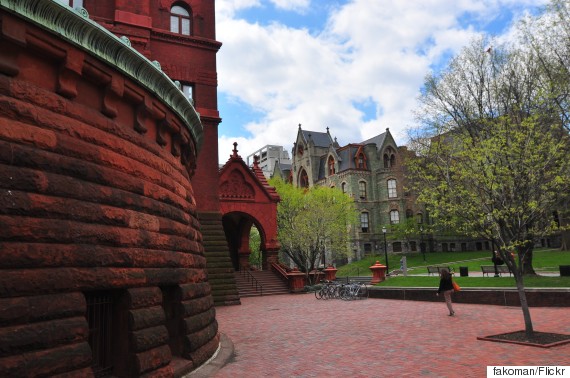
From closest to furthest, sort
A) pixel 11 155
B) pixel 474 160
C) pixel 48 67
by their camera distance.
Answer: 1. pixel 11 155
2. pixel 48 67
3. pixel 474 160

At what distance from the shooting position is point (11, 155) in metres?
4.52

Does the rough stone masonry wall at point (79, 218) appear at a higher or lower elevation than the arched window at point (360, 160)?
lower

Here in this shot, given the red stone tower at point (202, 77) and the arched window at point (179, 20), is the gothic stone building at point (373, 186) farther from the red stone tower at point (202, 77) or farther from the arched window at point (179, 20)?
the arched window at point (179, 20)

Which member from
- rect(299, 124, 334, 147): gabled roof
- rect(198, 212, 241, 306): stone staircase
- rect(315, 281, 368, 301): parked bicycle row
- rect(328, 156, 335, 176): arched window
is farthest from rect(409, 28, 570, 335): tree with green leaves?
rect(299, 124, 334, 147): gabled roof

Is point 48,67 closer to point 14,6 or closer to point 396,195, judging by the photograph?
point 14,6

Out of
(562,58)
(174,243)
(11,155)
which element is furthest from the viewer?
(562,58)

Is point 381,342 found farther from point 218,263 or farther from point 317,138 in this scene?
point 317,138

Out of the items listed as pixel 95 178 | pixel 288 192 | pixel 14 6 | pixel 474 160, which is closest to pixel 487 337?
pixel 474 160

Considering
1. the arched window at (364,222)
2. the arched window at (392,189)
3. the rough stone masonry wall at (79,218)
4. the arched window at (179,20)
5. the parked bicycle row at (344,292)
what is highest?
the arched window at (179,20)

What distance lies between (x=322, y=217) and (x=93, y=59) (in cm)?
3362

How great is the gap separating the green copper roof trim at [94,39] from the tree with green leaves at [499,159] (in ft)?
29.1

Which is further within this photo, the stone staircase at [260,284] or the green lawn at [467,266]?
the stone staircase at [260,284]

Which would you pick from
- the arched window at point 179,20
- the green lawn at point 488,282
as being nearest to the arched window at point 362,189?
the green lawn at point 488,282

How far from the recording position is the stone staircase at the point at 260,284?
27469mm
